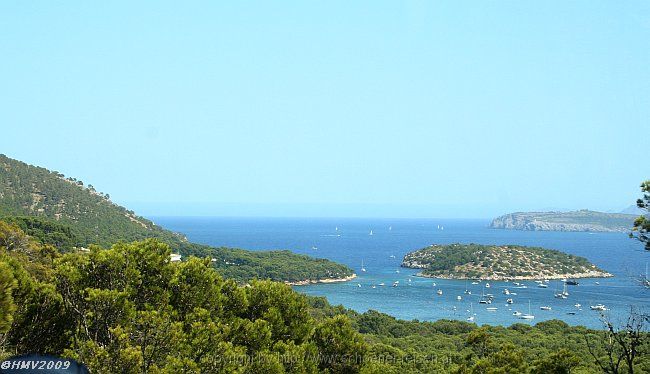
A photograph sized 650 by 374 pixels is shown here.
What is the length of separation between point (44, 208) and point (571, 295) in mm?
69354

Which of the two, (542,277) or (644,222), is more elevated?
(644,222)

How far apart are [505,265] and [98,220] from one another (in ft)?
209

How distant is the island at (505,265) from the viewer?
3752 inches

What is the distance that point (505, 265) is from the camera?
9669 centimetres

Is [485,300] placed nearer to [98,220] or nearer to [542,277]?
[542,277]

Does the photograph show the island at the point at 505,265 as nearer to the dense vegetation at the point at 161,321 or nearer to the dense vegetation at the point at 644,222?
the dense vegetation at the point at 161,321

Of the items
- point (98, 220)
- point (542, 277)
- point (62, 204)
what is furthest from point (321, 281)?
point (62, 204)

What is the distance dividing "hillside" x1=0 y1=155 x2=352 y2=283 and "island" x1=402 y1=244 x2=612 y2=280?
675 inches

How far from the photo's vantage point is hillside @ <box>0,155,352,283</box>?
67.6 metres

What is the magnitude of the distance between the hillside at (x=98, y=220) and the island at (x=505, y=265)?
1715 centimetres

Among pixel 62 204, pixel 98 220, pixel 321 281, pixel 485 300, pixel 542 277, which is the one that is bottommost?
pixel 321 281

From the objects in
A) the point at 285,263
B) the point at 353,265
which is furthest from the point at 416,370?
the point at 353,265

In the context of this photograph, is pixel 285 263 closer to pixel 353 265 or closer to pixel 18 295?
pixel 353 265

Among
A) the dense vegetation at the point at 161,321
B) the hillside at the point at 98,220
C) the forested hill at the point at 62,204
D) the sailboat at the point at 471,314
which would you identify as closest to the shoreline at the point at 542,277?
the hillside at the point at 98,220
